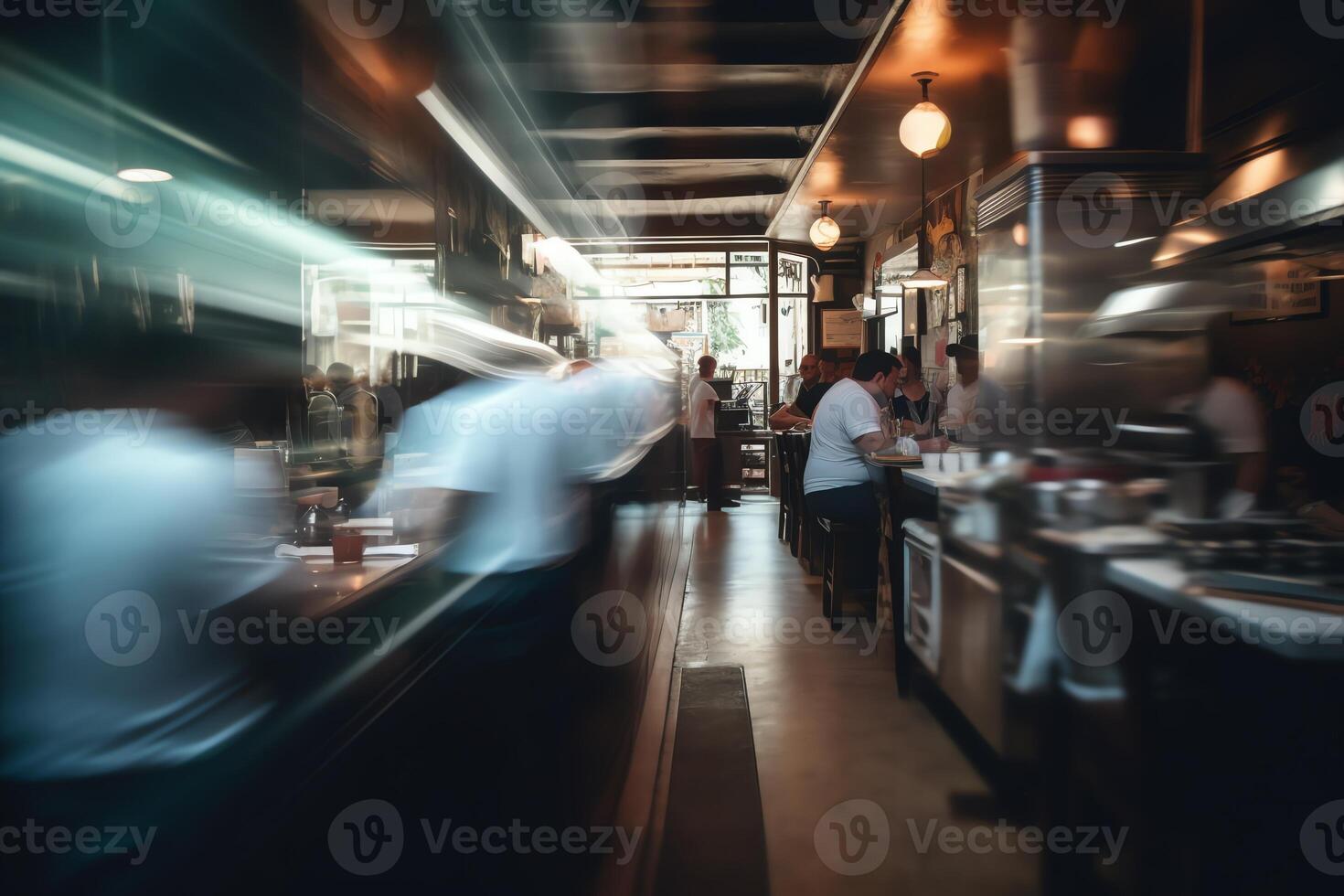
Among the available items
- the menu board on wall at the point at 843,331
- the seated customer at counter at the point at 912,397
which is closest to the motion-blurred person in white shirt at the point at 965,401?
the seated customer at counter at the point at 912,397

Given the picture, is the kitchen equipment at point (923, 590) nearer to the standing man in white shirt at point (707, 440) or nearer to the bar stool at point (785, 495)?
the bar stool at point (785, 495)

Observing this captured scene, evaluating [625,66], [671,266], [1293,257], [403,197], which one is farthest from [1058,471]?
[671,266]

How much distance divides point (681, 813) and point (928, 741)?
1084 mm

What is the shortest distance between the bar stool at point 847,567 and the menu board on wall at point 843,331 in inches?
279

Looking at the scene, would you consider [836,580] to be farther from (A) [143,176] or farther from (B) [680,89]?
(B) [680,89]

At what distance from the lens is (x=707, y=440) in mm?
10156

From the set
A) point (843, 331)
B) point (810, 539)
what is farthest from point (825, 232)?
point (843, 331)

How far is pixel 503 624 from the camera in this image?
81.1 inches

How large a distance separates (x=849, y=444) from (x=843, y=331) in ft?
24.5

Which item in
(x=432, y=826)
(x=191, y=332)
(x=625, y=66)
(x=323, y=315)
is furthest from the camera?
(x=625, y=66)

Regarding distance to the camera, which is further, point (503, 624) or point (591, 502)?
point (591, 502)

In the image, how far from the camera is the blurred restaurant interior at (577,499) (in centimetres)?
133

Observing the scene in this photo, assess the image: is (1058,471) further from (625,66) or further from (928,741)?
(625,66)

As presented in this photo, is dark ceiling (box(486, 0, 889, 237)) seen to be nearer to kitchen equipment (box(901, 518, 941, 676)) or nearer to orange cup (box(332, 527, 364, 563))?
orange cup (box(332, 527, 364, 563))
